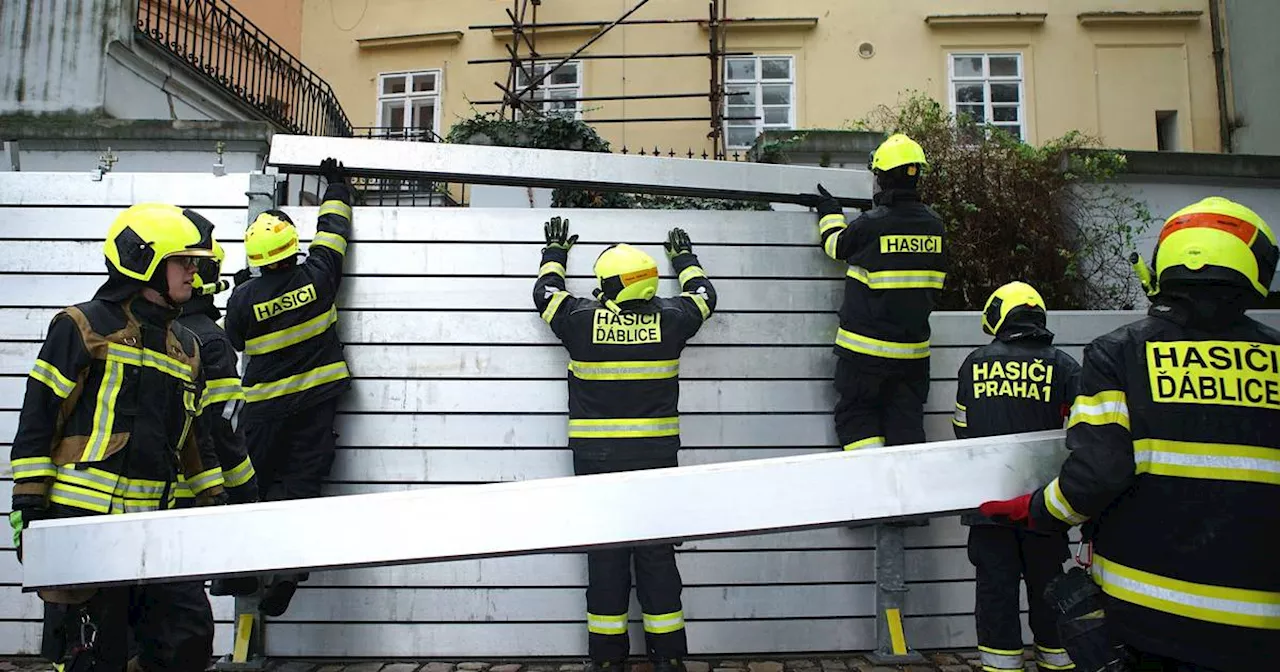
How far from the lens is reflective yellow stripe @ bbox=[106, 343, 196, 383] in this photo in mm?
3105

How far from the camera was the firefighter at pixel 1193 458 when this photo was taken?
2.19 m

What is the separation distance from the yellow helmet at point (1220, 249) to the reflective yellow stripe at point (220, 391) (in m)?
3.65

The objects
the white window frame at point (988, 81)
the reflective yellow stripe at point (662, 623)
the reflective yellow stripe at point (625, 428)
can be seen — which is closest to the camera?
the reflective yellow stripe at point (662, 623)

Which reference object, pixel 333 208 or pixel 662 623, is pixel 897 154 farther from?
pixel 333 208

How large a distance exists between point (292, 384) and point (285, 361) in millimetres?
135

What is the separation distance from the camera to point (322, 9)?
1479 cm

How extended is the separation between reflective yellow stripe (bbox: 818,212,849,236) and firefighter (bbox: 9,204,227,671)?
3422 mm

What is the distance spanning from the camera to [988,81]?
1352 cm

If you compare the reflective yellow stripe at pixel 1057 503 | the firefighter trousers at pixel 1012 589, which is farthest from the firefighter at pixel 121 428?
the firefighter trousers at pixel 1012 589

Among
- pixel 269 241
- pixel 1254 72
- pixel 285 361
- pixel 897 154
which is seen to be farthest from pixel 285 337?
pixel 1254 72

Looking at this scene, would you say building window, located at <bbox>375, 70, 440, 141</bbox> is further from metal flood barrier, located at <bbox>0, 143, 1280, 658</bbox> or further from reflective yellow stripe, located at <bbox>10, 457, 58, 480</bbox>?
reflective yellow stripe, located at <bbox>10, 457, 58, 480</bbox>

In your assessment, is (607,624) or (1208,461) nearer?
(1208,461)

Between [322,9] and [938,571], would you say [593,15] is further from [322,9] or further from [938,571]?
[938,571]

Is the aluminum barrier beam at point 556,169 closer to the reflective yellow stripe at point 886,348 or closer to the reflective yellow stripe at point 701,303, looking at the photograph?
the reflective yellow stripe at point 701,303
